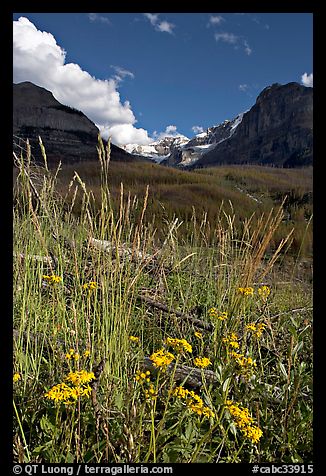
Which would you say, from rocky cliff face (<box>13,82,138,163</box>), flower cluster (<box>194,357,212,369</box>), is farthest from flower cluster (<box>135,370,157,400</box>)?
rocky cliff face (<box>13,82,138,163</box>)

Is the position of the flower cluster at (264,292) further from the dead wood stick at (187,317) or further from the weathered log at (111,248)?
the weathered log at (111,248)

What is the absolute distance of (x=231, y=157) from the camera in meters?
74.9

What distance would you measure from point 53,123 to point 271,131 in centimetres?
5468

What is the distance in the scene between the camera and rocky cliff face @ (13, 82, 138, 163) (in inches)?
1199

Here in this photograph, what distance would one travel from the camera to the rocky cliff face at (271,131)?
62.2m

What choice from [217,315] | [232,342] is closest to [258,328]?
[217,315]

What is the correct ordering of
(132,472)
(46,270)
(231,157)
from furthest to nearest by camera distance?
(231,157) → (46,270) → (132,472)

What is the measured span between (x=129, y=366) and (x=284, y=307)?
1759 mm

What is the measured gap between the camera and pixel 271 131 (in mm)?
73750

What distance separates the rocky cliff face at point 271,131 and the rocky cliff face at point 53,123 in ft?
104
